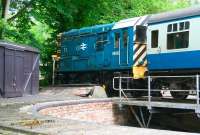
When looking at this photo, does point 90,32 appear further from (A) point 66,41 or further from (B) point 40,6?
(B) point 40,6

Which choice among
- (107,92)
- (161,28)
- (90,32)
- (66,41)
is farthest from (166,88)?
(66,41)

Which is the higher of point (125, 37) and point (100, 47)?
point (125, 37)

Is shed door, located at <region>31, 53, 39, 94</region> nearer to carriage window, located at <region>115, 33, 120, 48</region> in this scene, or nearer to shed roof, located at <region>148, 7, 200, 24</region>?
carriage window, located at <region>115, 33, 120, 48</region>

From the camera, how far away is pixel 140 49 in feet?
79.3

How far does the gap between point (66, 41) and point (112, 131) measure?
2040 centimetres

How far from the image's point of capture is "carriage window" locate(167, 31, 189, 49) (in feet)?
65.4

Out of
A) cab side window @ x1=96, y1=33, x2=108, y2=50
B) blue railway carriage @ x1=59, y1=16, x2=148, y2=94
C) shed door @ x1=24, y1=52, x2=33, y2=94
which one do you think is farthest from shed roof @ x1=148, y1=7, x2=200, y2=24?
shed door @ x1=24, y1=52, x2=33, y2=94

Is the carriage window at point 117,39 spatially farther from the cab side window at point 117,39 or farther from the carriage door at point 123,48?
the carriage door at point 123,48

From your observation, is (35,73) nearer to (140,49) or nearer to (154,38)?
(140,49)

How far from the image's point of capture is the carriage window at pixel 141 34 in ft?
79.3

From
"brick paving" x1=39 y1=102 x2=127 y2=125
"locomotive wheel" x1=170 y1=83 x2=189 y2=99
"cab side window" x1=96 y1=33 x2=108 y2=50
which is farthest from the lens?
"cab side window" x1=96 y1=33 x2=108 y2=50

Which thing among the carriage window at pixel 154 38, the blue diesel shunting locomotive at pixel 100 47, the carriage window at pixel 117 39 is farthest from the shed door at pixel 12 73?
the carriage window at pixel 154 38

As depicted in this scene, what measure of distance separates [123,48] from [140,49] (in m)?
0.98

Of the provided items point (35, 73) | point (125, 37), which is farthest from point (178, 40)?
point (35, 73)
